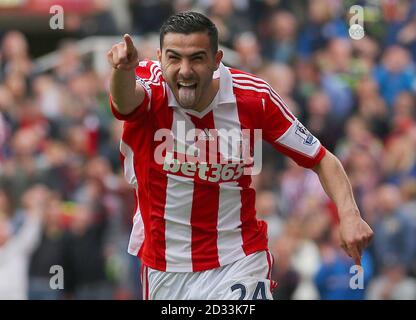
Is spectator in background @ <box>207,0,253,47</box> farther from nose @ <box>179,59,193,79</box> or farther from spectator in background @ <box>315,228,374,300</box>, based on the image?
nose @ <box>179,59,193,79</box>

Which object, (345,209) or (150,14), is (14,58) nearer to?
(150,14)

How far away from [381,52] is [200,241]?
7325mm

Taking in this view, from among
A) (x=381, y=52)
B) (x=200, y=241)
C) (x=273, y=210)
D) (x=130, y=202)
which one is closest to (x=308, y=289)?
(x=273, y=210)

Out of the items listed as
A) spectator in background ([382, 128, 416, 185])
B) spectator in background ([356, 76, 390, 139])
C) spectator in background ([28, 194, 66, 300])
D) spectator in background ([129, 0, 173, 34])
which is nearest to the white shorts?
spectator in background ([28, 194, 66, 300])

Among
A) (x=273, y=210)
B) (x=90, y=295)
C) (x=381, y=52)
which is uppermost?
(x=381, y=52)

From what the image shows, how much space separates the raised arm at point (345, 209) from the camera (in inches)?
248

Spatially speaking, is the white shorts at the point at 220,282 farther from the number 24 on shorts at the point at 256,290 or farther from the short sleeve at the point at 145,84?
the short sleeve at the point at 145,84

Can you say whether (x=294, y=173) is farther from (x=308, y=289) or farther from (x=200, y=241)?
(x=200, y=241)

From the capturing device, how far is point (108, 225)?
1241 cm

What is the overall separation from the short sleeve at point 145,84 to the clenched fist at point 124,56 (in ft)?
1.04

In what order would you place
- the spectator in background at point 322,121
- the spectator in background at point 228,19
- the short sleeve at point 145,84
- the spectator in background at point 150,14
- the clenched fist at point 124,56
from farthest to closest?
the spectator in background at point 150,14
the spectator in background at point 228,19
the spectator in background at point 322,121
the short sleeve at point 145,84
the clenched fist at point 124,56

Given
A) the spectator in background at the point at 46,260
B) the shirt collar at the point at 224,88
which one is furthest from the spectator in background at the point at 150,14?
the shirt collar at the point at 224,88

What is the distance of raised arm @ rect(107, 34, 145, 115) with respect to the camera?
6.07 meters

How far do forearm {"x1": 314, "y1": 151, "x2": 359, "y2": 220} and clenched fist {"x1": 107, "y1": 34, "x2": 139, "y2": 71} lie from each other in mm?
1324
